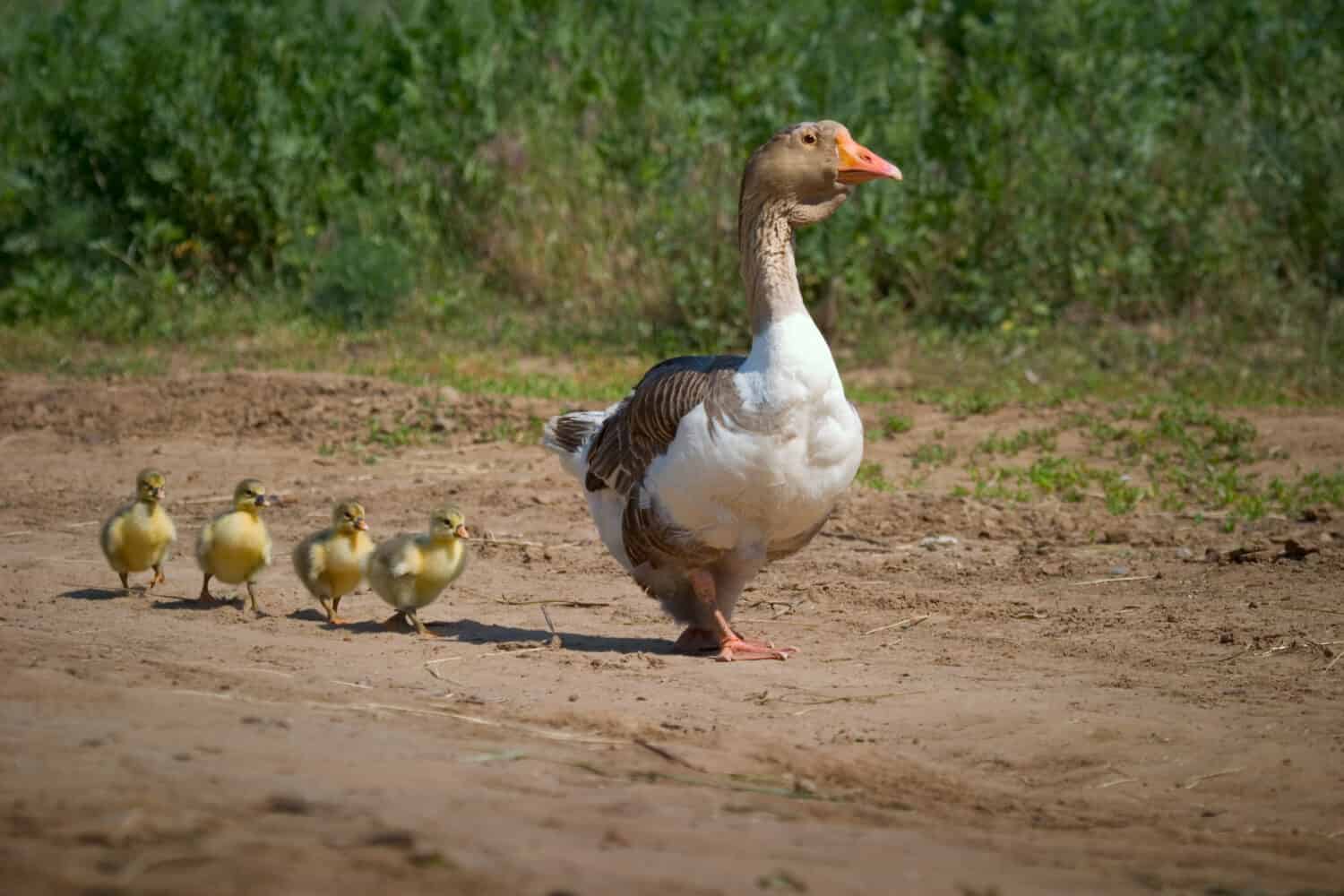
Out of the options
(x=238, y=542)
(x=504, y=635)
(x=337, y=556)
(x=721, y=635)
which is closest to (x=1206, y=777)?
(x=721, y=635)

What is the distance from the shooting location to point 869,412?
1251 centimetres

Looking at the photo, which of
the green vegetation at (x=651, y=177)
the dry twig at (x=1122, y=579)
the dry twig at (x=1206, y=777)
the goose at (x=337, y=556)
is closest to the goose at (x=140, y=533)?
the goose at (x=337, y=556)

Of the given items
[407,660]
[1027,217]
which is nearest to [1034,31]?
[1027,217]

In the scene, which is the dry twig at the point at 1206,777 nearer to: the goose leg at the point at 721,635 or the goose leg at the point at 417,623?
the goose leg at the point at 721,635

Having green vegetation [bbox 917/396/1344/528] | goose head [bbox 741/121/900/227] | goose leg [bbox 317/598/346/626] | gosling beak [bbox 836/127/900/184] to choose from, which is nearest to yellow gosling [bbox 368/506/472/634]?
goose leg [bbox 317/598/346/626]

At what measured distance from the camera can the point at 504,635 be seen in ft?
25.1

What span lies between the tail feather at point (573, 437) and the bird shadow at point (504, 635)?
2.48 ft

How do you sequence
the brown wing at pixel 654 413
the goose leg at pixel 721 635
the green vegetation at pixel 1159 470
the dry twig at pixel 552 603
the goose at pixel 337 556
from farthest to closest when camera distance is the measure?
1. the green vegetation at pixel 1159 470
2. the dry twig at pixel 552 603
3. the goose at pixel 337 556
4. the goose leg at pixel 721 635
5. the brown wing at pixel 654 413

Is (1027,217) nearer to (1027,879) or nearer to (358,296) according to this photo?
(358,296)

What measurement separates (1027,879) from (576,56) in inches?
603

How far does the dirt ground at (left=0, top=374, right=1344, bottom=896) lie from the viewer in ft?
12.9

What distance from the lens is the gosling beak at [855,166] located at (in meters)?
7.13

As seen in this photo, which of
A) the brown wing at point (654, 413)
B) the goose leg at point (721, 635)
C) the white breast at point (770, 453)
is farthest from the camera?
the goose leg at point (721, 635)

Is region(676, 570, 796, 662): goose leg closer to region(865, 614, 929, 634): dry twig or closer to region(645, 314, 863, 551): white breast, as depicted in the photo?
region(645, 314, 863, 551): white breast
